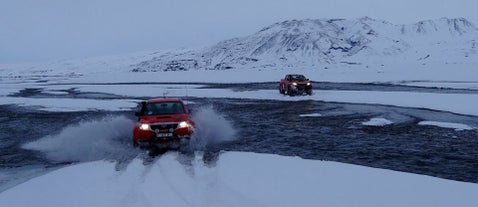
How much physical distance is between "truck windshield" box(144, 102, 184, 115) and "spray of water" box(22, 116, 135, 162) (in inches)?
49.4

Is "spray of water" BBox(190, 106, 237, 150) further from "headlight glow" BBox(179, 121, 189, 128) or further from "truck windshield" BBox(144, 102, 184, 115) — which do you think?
"truck windshield" BBox(144, 102, 184, 115)

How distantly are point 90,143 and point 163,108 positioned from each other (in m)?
2.61

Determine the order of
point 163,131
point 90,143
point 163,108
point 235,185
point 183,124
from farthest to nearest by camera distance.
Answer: point 90,143
point 163,108
point 183,124
point 163,131
point 235,185

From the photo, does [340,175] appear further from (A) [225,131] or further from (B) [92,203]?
(A) [225,131]

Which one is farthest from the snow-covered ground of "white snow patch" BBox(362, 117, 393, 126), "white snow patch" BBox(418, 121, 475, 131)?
"white snow patch" BBox(418, 121, 475, 131)

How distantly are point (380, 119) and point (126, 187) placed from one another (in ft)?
51.0

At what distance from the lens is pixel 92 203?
8125mm

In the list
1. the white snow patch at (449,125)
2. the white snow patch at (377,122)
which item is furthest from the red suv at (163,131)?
the white snow patch at (449,125)

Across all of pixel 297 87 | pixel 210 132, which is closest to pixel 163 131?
pixel 210 132

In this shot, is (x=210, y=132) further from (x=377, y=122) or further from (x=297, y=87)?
(x=297, y=87)

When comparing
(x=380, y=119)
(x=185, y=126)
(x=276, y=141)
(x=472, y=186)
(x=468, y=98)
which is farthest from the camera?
(x=468, y=98)

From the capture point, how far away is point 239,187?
8.96 m

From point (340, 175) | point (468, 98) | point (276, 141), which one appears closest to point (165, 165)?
point (340, 175)

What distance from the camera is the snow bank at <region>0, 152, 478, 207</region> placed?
8.02 m
